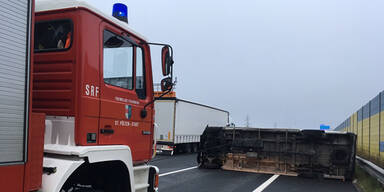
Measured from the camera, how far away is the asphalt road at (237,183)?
8.94 meters

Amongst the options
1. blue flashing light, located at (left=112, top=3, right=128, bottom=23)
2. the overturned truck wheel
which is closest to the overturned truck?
the overturned truck wheel

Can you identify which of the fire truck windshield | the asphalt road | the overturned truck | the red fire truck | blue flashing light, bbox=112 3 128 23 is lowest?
the asphalt road

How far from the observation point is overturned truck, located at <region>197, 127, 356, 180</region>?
11.2 metres

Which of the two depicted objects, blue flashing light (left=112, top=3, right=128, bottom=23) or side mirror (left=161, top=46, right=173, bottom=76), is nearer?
side mirror (left=161, top=46, right=173, bottom=76)

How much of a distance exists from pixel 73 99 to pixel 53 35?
2.86 ft

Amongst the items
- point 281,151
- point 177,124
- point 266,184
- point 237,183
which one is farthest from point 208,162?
point 177,124

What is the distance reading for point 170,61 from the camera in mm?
4617

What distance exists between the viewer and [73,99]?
3.61 meters

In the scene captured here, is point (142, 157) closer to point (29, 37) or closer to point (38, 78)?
point (38, 78)

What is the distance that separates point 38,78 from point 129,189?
169 centimetres

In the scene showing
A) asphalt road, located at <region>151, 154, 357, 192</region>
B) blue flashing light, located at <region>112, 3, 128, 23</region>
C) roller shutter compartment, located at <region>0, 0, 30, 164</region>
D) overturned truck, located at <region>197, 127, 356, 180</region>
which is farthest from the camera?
overturned truck, located at <region>197, 127, 356, 180</region>

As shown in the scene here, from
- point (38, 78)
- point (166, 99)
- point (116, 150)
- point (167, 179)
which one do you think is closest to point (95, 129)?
point (116, 150)

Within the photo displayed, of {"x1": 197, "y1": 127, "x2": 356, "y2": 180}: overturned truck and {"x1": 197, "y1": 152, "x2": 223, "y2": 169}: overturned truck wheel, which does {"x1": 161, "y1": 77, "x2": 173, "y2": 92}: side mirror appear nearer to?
{"x1": 197, "y1": 127, "x2": 356, "y2": 180}: overturned truck

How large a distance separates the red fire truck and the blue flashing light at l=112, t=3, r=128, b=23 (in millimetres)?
14
